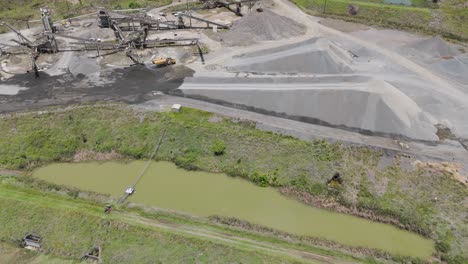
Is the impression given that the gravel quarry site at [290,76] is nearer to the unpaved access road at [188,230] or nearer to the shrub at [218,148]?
the shrub at [218,148]

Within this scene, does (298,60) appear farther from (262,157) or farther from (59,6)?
(59,6)

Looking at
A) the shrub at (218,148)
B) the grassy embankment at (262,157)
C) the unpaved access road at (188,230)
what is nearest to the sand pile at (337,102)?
the grassy embankment at (262,157)

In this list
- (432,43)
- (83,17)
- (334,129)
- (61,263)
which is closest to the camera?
(61,263)

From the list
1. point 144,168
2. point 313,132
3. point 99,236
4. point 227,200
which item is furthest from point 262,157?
point 99,236

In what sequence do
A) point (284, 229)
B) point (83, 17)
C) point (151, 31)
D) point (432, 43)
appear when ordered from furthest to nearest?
point (83, 17), point (151, 31), point (432, 43), point (284, 229)

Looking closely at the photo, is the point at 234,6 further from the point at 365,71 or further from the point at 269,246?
the point at 269,246

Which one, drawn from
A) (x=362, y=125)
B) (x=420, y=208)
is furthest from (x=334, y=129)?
(x=420, y=208)

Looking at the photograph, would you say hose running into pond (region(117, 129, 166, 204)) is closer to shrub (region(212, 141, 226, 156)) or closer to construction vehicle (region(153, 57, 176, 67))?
shrub (region(212, 141, 226, 156))
